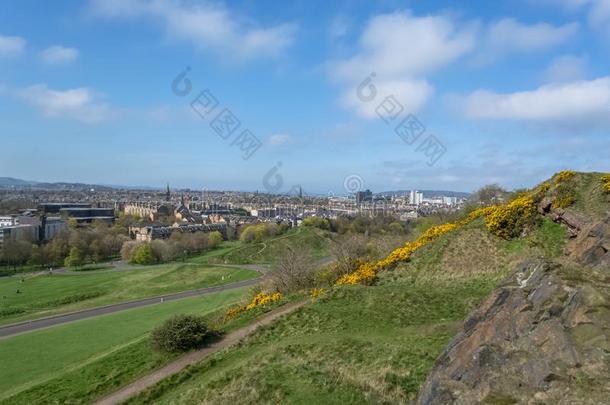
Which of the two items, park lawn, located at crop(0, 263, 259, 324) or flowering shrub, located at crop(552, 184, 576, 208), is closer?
flowering shrub, located at crop(552, 184, 576, 208)

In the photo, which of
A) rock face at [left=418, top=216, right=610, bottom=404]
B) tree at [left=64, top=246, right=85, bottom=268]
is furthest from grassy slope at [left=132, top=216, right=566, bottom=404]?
tree at [left=64, top=246, right=85, bottom=268]

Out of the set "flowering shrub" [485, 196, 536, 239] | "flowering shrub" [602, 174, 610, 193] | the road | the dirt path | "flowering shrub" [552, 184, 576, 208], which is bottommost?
the road

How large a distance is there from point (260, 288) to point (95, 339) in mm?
13108

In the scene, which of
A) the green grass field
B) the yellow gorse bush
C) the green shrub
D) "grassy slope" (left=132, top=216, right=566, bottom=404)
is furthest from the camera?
the yellow gorse bush

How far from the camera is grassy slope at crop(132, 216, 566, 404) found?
11297 mm

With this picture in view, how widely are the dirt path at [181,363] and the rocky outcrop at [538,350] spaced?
10771 millimetres

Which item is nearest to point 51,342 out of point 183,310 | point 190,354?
point 183,310

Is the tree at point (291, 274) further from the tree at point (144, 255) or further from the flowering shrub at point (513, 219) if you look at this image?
the tree at point (144, 255)

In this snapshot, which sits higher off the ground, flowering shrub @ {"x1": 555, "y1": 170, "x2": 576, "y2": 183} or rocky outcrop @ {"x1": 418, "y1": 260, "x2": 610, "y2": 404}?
flowering shrub @ {"x1": 555, "y1": 170, "x2": 576, "y2": 183}

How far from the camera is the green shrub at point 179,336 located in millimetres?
17859

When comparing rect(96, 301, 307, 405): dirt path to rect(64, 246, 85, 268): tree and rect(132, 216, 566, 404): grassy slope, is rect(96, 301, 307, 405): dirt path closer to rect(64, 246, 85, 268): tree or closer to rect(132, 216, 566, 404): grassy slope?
rect(132, 216, 566, 404): grassy slope

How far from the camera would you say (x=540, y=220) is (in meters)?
24.8

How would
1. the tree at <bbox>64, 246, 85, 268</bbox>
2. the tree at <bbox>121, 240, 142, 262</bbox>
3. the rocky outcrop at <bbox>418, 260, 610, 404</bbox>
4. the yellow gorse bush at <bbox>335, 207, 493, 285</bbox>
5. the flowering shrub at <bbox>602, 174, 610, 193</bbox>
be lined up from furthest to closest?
1. the tree at <bbox>121, 240, 142, 262</bbox>
2. the tree at <bbox>64, 246, 85, 268</bbox>
3. the yellow gorse bush at <bbox>335, 207, 493, 285</bbox>
4. the flowering shrub at <bbox>602, 174, 610, 193</bbox>
5. the rocky outcrop at <bbox>418, 260, 610, 404</bbox>

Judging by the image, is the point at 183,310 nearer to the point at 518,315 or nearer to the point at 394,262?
the point at 394,262
